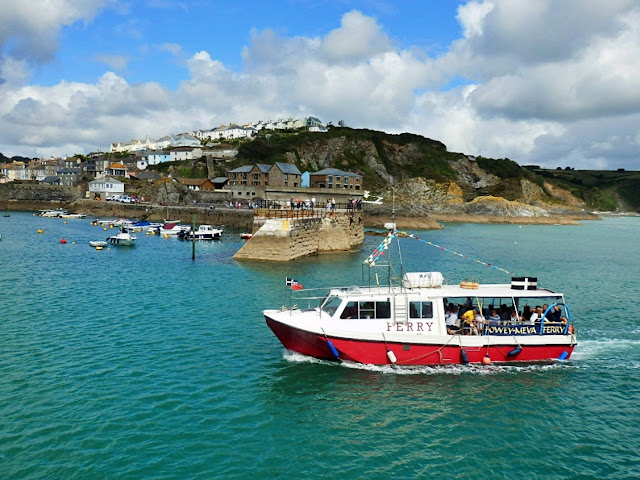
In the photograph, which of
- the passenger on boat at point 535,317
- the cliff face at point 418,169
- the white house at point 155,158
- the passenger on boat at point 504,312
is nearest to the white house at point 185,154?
the white house at point 155,158

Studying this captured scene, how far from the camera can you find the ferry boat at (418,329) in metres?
19.7

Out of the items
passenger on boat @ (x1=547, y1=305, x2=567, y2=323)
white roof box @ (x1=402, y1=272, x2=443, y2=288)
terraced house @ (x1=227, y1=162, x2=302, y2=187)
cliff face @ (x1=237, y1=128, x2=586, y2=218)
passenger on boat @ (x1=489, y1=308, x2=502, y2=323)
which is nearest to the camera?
passenger on boat @ (x1=489, y1=308, x2=502, y2=323)

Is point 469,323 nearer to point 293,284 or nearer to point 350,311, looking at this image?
point 350,311

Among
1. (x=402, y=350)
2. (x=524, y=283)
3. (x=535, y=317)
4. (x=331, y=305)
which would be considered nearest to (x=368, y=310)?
(x=331, y=305)

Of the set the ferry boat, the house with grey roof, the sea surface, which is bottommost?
the sea surface

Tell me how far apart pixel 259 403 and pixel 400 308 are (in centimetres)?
719

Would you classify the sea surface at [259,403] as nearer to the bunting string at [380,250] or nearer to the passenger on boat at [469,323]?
the passenger on boat at [469,323]

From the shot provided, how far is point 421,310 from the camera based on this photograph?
20234 millimetres

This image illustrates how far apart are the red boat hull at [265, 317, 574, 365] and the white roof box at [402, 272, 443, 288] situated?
2869 mm

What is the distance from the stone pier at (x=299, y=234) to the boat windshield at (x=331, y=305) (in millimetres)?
26198

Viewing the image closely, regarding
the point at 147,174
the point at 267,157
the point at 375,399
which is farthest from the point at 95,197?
the point at 375,399

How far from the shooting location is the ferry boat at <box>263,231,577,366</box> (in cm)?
1966

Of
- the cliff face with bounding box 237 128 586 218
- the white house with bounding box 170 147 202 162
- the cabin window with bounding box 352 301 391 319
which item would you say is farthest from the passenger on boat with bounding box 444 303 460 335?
the white house with bounding box 170 147 202 162

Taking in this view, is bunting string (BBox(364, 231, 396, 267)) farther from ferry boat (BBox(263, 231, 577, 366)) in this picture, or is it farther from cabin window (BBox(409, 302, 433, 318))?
cabin window (BBox(409, 302, 433, 318))
